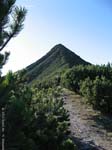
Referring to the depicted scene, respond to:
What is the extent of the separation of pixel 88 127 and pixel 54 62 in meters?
57.0

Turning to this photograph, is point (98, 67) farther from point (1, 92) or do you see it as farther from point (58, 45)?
point (58, 45)

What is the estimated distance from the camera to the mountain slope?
212 ft

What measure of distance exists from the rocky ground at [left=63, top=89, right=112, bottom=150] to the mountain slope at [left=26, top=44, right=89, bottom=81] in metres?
41.4

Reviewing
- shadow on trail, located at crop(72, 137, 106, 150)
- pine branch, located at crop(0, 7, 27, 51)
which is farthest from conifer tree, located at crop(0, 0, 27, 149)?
shadow on trail, located at crop(72, 137, 106, 150)

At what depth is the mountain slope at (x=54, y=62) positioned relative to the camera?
64.6 m

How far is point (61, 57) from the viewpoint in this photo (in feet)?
237

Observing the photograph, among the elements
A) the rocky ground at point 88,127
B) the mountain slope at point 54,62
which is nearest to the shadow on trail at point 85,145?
the rocky ground at point 88,127

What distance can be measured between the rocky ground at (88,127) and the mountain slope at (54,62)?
4143cm

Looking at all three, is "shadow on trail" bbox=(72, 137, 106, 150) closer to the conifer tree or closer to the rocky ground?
the rocky ground

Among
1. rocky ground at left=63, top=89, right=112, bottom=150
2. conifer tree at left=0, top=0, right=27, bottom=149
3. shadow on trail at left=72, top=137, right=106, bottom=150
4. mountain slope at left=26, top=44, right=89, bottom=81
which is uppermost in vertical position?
mountain slope at left=26, top=44, right=89, bottom=81

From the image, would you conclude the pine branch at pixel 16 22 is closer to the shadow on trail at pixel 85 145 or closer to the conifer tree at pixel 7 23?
the conifer tree at pixel 7 23

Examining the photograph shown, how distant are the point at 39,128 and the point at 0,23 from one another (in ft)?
11.4

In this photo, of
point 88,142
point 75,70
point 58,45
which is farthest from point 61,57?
point 88,142

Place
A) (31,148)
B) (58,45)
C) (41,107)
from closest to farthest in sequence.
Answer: (31,148) → (41,107) → (58,45)
